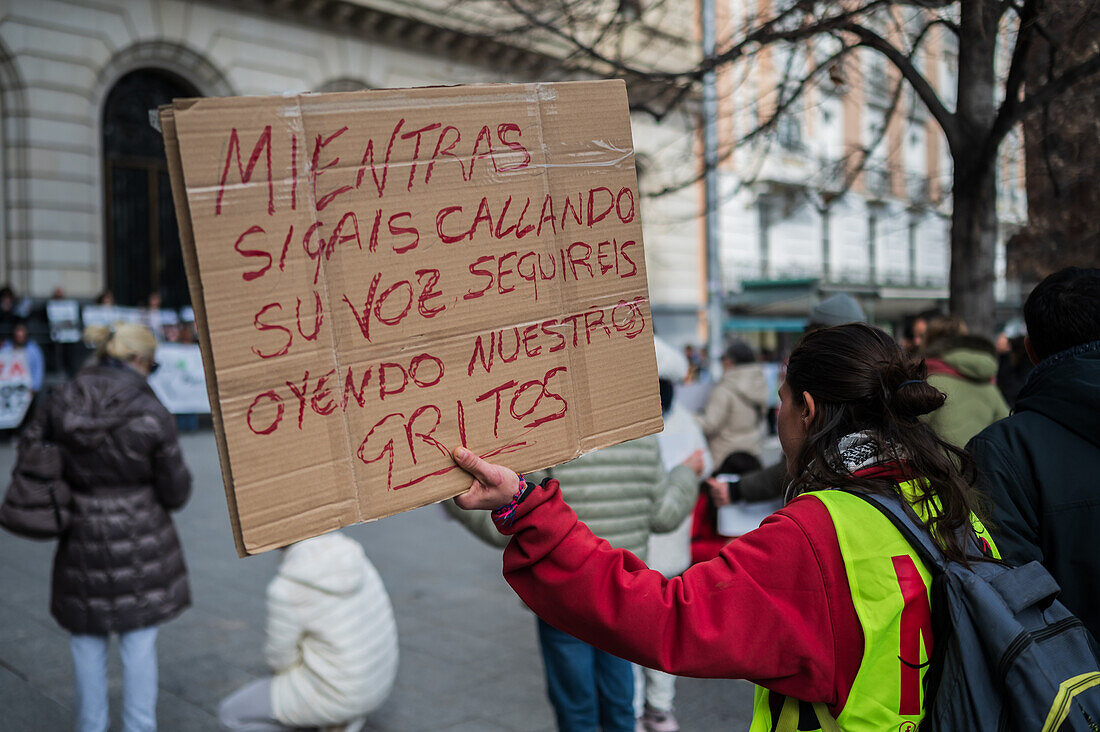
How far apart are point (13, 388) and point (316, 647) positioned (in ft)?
36.1

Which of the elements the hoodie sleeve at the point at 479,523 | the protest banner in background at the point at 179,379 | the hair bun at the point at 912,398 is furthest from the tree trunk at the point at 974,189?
the protest banner in background at the point at 179,379

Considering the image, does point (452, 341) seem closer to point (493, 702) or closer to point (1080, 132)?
point (493, 702)

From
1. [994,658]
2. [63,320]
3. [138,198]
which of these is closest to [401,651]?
[994,658]

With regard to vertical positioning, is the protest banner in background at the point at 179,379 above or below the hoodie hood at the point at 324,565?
below

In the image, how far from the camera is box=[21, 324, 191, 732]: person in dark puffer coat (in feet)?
12.2

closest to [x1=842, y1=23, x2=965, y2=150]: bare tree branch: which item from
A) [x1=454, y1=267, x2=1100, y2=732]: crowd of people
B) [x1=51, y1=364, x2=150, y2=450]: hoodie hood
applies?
[x1=454, y1=267, x2=1100, y2=732]: crowd of people

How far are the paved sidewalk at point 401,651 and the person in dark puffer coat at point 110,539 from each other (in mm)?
582

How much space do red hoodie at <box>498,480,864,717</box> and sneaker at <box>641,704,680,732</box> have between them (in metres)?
2.87

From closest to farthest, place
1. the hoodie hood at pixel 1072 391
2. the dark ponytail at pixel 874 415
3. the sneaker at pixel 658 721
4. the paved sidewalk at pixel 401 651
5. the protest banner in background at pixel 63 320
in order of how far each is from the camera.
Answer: the dark ponytail at pixel 874 415 < the hoodie hood at pixel 1072 391 < the sneaker at pixel 658 721 < the paved sidewalk at pixel 401 651 < the protest banner in background at pixel 63 320

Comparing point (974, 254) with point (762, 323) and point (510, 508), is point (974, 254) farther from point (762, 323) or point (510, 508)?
point (762, 323)

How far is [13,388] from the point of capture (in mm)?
12516

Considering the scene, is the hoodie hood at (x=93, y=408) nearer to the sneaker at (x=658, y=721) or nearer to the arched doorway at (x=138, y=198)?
the sneaker at (x=658, y=721)

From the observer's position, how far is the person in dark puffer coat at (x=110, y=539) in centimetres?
371

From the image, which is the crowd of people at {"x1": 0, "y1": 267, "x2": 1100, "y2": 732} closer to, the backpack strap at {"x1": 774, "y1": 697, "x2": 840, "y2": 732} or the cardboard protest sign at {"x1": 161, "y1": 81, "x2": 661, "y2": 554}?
the backpack strap at {"x1": 774, "y1": 697, "x2": 840, "y2": 732}
